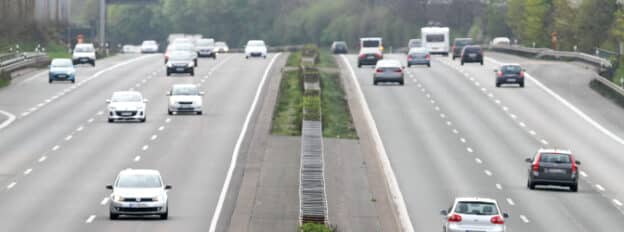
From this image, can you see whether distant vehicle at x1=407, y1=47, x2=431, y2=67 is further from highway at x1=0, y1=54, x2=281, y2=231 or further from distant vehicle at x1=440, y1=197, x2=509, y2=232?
distant vehicle at x1=440, y1=197, x2=509, y2=232

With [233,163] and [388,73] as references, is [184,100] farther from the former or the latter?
[388,73]

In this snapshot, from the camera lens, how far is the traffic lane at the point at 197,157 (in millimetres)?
38406

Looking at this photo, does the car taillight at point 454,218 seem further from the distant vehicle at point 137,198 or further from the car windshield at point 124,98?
the car windshield at point 124,98

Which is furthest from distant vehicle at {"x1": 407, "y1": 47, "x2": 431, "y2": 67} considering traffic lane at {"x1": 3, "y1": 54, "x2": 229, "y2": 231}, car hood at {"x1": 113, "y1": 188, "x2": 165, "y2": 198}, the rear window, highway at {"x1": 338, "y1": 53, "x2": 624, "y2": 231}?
car hood at {"x1": 113, "y1": 188, "x2": 165, "y2": 198}

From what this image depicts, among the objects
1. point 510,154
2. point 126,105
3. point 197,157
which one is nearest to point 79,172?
point 197,157

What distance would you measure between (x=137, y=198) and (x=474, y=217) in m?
8.88

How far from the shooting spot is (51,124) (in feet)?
217

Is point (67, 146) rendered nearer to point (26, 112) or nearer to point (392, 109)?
point (26, 112)

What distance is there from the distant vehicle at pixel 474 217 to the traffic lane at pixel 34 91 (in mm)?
39817

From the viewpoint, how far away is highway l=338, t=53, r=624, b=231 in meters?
44.4

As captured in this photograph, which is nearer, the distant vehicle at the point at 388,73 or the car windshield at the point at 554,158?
the car windshield at the point at 554,158

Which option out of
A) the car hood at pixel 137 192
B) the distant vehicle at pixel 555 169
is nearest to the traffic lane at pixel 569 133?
the distant vehicle at pixel 555 169

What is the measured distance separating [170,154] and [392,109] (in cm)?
2117

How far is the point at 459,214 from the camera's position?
33938 mm
